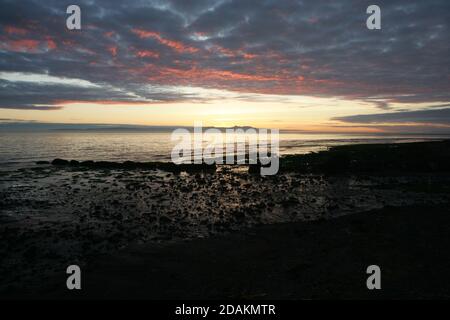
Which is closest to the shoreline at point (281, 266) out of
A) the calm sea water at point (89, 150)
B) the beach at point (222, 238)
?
the beach at point (222, 238)

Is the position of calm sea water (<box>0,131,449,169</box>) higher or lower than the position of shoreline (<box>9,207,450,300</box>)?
higher

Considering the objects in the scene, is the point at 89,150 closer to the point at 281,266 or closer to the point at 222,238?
the point at 222,238

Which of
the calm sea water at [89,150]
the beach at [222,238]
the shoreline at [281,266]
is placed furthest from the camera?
the calm sea water at [89,150]

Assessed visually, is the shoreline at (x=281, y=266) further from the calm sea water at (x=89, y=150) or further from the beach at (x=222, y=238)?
the calm sea water at (x=89, y=150)

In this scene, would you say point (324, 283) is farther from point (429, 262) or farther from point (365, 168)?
point (365, 168)

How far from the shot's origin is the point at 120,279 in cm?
1085

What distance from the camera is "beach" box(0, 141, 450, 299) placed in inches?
404

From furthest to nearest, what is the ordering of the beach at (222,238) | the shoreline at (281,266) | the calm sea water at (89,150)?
the calm sea water at (89,150) → the beach at (222,238) → the shoreline at (281,266)

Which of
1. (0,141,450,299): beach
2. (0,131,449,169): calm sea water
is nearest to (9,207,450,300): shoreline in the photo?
(0,141,450,299): beach

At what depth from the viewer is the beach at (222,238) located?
404 inches

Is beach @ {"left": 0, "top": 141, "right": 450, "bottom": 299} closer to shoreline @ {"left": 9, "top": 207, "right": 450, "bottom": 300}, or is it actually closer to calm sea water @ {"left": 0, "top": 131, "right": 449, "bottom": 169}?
shoreline @ {"left": 9, "top": 207, "right": 450, "bottom": 300}

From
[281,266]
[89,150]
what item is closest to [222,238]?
[281,266]

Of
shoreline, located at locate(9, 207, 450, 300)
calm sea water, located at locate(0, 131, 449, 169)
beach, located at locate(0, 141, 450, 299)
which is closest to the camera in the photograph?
shoreline, located at locate(9, 207, 450, 300)

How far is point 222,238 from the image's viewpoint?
1520 cm
